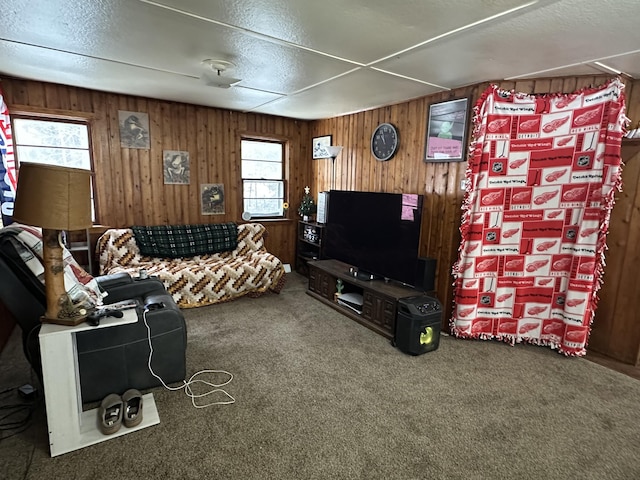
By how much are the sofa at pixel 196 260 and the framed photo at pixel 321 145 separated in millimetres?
1518

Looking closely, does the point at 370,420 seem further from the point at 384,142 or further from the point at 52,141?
the point at 52,141

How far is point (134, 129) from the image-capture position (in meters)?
4.02

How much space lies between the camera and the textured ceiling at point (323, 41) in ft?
5.88

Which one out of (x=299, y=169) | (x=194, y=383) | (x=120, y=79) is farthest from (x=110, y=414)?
(x=299, y=169)

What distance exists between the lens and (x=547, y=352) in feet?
9.71

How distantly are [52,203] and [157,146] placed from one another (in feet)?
9.36

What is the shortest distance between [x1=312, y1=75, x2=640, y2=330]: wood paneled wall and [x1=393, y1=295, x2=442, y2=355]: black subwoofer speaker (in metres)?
0.48

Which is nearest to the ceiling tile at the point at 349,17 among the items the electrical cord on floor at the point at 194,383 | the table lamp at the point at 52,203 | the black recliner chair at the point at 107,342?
the table lamp at the point at 52,203

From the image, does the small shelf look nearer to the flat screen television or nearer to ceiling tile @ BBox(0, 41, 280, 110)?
the flat screen television

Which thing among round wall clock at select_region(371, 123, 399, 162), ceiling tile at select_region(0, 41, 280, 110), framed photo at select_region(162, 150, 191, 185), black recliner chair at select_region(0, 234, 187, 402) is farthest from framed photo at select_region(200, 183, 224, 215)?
black recliner chair at select_region(0, 234, 187, 402)

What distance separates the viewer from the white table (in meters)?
1.69

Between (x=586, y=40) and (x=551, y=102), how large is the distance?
0.78 metres

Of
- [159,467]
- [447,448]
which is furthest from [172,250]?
[447,448]

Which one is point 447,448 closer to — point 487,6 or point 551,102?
point 487,6
